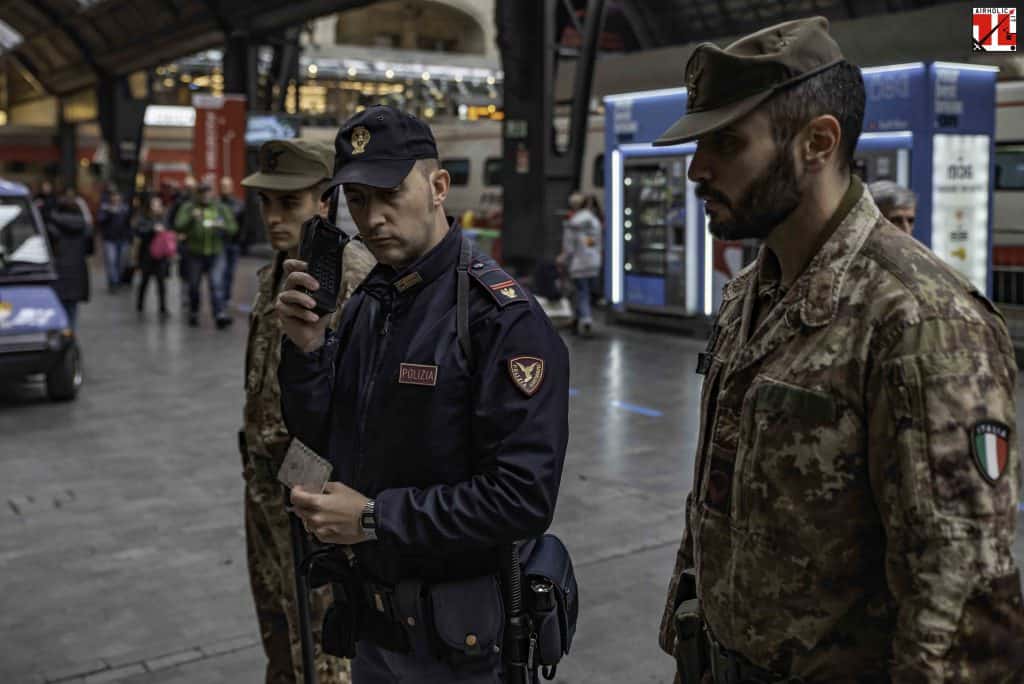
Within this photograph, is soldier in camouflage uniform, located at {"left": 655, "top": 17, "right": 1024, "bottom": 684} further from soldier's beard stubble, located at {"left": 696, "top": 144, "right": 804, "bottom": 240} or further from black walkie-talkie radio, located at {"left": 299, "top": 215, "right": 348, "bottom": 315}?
black walkie-talkie radio, located at {"left": 299, "top": 215, "right": 348, "bottom": 315}

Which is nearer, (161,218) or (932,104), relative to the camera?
(932,104)

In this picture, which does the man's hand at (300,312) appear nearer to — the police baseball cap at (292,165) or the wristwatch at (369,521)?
the wristwatch at (369,521)

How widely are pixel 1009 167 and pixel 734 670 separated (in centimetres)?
1420

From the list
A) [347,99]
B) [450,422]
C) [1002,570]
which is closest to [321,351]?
[450,422]

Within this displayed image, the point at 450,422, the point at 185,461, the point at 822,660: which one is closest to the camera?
the point at 822,660

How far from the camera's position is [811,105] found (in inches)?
73.8

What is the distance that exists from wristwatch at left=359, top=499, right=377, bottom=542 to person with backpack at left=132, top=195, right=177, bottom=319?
Result: 15.2 meters

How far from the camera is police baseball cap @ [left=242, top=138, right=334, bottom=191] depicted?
12.3 ft

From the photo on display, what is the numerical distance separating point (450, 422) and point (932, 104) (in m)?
10.9

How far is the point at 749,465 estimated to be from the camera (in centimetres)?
192

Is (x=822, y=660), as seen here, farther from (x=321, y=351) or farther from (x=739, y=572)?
(x=321, y=351)

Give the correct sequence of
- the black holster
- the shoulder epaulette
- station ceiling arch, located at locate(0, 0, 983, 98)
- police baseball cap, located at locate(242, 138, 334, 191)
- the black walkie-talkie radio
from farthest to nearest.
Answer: station ceiling arch, located at locate(0, 0, 983, 98), police baseball cap, located at locate(242, 138, 334, 191), the black walkie-talkie radio, the shoulder epaulette, the black holster

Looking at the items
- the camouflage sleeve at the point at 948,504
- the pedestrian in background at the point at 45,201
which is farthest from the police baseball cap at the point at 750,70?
the pedestrian in background at the point at 45,201

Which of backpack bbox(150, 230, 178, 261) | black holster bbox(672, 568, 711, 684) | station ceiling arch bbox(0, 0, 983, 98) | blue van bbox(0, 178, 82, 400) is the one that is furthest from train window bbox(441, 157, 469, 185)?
black holster bbox(672, 568, 711, 684)
